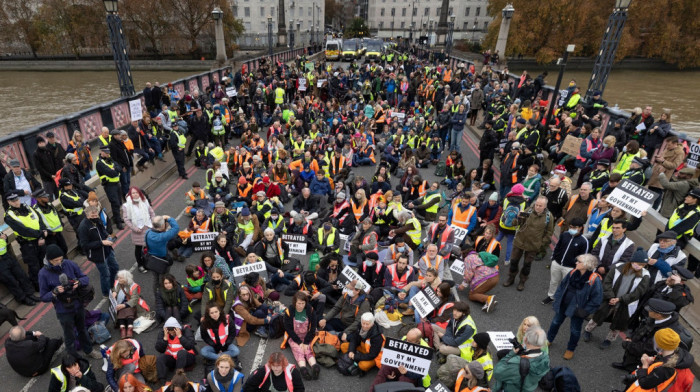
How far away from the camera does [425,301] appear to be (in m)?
6.51

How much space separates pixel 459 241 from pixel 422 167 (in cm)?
607

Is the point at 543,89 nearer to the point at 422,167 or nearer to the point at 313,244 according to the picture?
the point at 422,167

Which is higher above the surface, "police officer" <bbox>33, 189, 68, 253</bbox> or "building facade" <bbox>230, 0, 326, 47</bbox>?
"building facade" <bbox>230, 0, 326, 47</bbox>

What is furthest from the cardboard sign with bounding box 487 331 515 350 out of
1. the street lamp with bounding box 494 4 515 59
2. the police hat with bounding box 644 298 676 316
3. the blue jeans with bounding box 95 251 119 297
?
the street lamp with bounding box 494 4 515 59

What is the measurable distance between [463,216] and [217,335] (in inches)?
218

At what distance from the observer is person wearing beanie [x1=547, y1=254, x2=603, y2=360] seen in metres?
5.68

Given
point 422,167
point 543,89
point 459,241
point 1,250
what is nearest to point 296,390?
point 459,241

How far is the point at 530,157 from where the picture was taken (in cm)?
1007

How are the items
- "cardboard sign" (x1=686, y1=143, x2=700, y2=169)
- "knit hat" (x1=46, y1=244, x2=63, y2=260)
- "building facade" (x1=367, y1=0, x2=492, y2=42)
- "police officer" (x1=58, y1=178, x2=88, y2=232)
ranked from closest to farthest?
1. "knit hat" (x1=46, y1=244, x2=63, y2=260)
2. "police officer" (x1=58, y1=178, x2=88, y2=232)
3. "cardboard sign" (x1=686, y1=143, x2=700, y2=169)
4. "building facade" (x1=367, y1=0, x2=492, y2=42)

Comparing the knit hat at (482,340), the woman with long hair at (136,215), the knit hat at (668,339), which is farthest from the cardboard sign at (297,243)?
the knit hat at (668,339)

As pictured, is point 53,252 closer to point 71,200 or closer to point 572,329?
point 71,200

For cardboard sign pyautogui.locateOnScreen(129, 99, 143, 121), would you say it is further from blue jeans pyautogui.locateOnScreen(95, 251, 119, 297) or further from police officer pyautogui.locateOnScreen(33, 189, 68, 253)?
blue jeans pyautogui.locateOnScreen(95, 251, 119, 297)

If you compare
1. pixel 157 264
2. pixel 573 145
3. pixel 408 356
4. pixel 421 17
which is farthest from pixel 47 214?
pixel 421 17

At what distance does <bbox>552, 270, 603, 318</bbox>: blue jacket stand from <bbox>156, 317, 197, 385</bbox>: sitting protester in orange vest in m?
5.59
